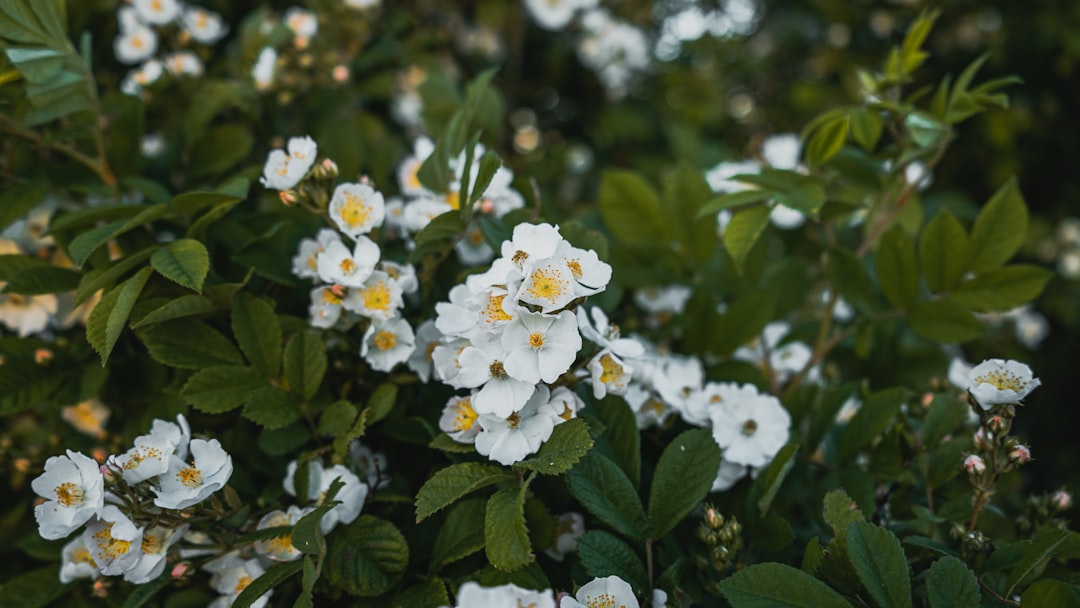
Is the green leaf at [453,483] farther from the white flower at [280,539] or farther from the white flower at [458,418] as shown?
the white flower at [280,539]

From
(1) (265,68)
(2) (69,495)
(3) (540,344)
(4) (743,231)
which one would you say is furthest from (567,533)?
(1) (265,68)

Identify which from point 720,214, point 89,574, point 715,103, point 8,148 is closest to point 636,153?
point 715,103

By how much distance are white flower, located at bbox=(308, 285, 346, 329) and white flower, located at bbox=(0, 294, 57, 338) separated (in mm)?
515

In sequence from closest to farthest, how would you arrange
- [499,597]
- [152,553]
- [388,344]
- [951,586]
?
[499,597] < [951,586] < [152,553] < [388,344]

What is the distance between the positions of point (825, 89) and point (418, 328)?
2053 millimetres

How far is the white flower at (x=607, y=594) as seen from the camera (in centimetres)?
94

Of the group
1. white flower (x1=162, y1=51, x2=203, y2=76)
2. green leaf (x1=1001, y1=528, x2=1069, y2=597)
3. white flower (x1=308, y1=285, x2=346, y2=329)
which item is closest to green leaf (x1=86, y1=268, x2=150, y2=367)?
white flower (x1=308, y1=285, x2=346, y2=329)

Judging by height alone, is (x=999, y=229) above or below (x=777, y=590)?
above

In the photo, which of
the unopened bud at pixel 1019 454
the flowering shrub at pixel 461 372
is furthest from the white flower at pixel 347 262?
the unopened bud at pixel 1019 454

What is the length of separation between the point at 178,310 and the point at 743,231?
2.76ft

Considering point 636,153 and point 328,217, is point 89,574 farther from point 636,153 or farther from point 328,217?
point 636,153

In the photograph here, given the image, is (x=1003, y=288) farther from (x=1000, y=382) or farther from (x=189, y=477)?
(x=189, y=477)

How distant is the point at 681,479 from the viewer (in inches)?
43.0

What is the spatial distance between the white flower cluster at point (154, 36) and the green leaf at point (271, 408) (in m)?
0.82
